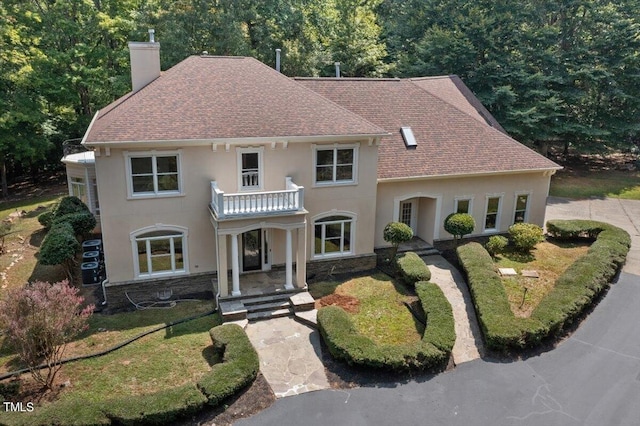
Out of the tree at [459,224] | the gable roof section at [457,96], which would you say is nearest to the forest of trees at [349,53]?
the gable roof section at [457,96]

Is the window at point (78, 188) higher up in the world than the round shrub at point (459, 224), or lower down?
higher up

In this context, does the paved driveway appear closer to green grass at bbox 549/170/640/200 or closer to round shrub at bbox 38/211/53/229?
round shrub at bbox 38/211/53/229

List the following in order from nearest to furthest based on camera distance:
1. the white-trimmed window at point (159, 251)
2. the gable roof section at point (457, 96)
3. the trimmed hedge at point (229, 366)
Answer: the trimmed hedge at point (229, 366) < the white-trimmed window at point (159, 251) < the gable roof section at point (457, 96)

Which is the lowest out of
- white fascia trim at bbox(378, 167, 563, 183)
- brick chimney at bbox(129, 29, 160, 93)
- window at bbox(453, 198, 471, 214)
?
window at bbox(453, 198, 471, 214)

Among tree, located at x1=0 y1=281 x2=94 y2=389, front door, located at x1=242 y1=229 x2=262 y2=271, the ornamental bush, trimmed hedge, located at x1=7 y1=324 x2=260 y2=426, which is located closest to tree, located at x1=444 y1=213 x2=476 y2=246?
front door, located at x1=242 y1=229 x2=262 y2=271

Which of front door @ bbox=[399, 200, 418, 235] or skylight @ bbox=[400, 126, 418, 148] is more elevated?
skylight @ bbox=[400, 126, 418, 148]

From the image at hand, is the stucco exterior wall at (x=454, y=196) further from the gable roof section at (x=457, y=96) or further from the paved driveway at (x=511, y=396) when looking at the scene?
the paved driveway at (x=511, y=396)
